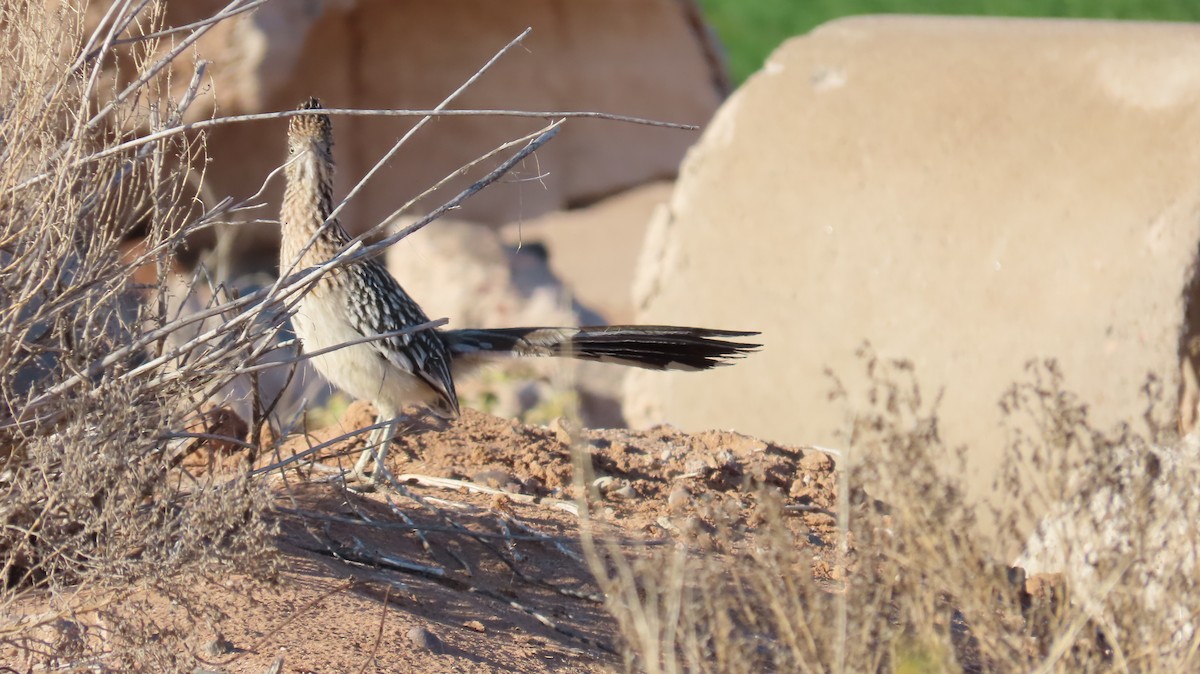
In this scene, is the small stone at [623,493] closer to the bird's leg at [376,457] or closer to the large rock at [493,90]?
the bird's leg at [376,457]

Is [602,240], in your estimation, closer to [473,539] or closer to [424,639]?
[473,539]

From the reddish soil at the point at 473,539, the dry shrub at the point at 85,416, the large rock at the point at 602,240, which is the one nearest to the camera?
the dry shrub at the point at 85,416

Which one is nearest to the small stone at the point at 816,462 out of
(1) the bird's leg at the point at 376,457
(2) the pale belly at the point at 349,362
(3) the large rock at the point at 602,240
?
(2) the pale belly at the point at 349,362

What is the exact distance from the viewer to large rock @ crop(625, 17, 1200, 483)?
6.05 meters

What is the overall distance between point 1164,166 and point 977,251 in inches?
33.5

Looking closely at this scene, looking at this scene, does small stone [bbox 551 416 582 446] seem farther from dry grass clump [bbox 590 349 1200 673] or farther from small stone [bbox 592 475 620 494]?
dry grass clump [bbox 590 349 1200 673]

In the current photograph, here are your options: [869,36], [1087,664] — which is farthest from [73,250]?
[869,36]

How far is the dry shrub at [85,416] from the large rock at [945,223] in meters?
3.62

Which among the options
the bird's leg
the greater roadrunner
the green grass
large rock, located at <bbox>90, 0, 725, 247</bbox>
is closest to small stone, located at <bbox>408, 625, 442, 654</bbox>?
the bird's leg

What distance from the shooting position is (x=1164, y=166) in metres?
6.11

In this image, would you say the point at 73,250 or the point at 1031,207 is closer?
the point at 73,250

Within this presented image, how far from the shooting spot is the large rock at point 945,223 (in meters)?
6.05

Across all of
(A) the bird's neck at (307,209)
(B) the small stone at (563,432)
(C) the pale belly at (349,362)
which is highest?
(A) the bird's neck at (307,209)

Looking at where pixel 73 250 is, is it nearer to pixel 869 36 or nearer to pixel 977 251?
pixel 977 251
